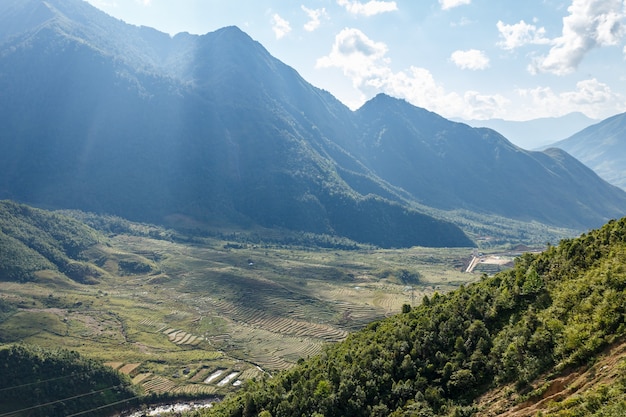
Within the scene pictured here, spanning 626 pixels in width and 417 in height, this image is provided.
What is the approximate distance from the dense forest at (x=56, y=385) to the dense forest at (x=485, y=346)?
7699 centimetres

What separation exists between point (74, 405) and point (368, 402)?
4187 inches

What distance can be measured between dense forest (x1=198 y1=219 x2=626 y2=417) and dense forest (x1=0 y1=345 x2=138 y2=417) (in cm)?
7699

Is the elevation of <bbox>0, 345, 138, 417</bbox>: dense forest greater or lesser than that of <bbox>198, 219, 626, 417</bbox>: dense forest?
lesser

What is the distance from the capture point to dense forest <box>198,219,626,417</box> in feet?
132

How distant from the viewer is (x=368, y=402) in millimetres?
52938

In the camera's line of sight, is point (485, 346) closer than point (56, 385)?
Yes

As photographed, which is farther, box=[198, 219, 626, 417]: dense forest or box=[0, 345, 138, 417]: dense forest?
box=[0, 345, 138, 417]: dense forest

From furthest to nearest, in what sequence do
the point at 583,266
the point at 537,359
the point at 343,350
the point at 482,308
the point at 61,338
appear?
1. the point at 61,338
2. the point at 343,350
3. the point at 482,308
4. the point at 583,266
5. the point at 537,359

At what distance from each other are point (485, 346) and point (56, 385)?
124487 mm

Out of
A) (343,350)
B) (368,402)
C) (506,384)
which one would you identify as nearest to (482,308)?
(506,384)

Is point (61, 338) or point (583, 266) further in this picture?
point (61, 338)

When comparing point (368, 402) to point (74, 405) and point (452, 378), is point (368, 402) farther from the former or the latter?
point (74, 405)

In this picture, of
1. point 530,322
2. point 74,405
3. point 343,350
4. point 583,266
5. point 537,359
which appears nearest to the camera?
→ point 537,359

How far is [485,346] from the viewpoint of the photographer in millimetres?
50062
